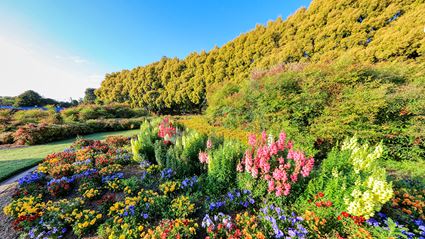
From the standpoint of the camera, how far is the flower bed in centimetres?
205

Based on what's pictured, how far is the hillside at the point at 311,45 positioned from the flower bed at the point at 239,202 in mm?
5309

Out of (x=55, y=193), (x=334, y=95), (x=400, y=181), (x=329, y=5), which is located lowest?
(x=400, y=181)

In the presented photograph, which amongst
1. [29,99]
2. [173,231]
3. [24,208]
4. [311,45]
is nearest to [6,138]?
[24,208]

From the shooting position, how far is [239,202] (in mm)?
2711

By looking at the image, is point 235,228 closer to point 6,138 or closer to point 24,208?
Answer: point 24,208

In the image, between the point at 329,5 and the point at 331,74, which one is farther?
the point at 329,5

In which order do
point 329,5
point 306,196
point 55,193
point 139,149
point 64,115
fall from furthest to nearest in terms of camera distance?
1. point 64,115
2. point 329,5
3. point 139,149
4. point 55,193
5. point 306,196

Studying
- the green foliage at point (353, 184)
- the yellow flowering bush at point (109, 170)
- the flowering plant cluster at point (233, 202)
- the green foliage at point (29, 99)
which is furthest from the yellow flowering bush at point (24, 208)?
the green foliage at point (29, 99)

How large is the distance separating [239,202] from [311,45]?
10966 millimetres

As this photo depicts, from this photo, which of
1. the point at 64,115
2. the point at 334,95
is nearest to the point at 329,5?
the point at 334,95

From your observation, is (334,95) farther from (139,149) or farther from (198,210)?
(139,149)

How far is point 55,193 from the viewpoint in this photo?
3326 millimetres

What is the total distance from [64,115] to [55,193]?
1449 centimetres

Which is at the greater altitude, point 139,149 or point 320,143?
point 139,149
